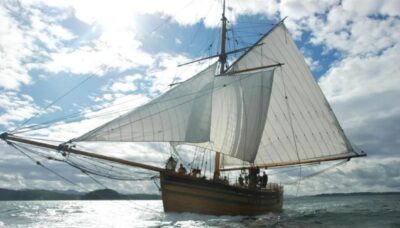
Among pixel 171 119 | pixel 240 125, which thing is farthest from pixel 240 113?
pixel 171 119

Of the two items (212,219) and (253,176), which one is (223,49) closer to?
(253,176)

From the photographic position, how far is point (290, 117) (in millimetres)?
43812

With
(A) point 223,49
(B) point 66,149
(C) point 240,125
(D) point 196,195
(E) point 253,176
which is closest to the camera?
(B) point 66,149

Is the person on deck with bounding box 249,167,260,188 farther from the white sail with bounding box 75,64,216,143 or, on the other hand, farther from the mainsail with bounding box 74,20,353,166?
the white sail with bounding box 75,64,216,143

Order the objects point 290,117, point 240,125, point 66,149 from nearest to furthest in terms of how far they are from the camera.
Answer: point 66,149 → point 240,125 → point 290,117

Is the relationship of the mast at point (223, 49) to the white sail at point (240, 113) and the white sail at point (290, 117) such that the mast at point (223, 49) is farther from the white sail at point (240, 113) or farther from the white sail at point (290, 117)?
the white sail at point (240, 113)

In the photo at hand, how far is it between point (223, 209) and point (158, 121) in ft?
30.7

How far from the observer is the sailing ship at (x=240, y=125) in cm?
3005

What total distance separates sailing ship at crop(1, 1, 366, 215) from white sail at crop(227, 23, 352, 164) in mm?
101

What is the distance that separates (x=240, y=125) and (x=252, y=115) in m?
1.58

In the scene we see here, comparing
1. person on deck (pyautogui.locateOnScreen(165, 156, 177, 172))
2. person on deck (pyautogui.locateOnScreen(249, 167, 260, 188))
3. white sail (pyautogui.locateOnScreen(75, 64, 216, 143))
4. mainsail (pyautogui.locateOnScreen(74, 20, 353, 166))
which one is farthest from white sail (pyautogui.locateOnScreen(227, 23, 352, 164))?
person on deck (pyautogui.locateOnScreen(165, 156, 177, 172))

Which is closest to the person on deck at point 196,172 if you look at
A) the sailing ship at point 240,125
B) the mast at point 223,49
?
the sailing ship at point 240,125

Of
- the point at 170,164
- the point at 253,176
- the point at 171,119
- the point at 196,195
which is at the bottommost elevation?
the point at 196,195

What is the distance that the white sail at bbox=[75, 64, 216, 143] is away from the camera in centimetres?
2786
